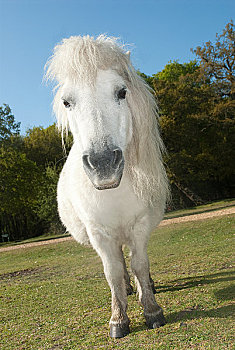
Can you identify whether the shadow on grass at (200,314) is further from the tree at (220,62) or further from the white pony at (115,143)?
the tree at (220,62)

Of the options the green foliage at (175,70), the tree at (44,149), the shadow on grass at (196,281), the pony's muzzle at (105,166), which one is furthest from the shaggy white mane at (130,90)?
the green foliage at (175,70)

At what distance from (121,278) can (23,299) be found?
2.27 m

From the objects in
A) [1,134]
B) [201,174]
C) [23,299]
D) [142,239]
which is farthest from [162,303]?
[201,174]

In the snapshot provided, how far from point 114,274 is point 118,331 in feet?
1.46

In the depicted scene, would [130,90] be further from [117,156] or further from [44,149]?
[44,149]

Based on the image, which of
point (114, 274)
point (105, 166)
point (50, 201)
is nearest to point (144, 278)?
point (114, 274)

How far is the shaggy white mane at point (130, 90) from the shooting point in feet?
7.93

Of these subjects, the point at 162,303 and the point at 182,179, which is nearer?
the point at 162,303

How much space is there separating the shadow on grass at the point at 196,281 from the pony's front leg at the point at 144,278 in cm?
96

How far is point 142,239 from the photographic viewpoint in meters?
2.77

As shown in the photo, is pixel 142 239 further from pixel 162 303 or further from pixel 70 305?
pixel 70 305

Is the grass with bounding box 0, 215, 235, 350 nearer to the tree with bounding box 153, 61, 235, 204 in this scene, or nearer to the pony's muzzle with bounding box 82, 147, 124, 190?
the pony's muzzle with bounding box 82, 147, 124, 190

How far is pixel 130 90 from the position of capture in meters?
2.62

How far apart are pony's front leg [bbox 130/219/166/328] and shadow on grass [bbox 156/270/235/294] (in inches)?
37.8
